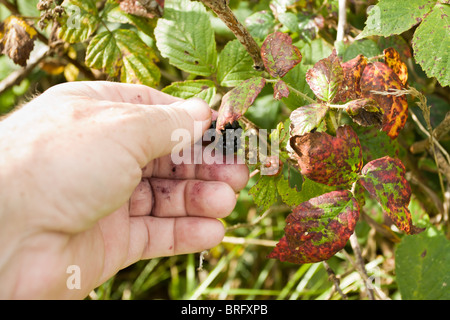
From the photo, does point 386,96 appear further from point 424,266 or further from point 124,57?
point 124,57

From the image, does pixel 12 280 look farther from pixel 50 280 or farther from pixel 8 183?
pixel 8 183

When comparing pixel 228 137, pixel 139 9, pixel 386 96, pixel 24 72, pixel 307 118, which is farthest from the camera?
pixel 24 72

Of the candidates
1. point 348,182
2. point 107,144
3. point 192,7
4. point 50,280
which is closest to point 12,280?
point 50,280

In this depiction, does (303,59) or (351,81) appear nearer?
(351,81)

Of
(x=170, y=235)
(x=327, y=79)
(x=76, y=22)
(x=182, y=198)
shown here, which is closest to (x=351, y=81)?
(x=327, y=79)

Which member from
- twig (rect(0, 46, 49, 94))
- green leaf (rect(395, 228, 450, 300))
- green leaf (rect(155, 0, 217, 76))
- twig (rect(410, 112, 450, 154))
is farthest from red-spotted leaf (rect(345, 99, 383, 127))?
twig (rect(0, 46, 49, 94))

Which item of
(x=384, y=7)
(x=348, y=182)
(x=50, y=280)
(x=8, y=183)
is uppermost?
(x=8, y=183)

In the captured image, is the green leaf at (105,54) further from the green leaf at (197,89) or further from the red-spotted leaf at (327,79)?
the red-spotted leaf at (327,79)
